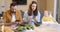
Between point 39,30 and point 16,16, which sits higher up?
point 16,16

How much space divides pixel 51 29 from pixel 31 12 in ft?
2.22

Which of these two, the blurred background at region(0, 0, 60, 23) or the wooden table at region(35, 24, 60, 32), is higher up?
the blurred background at region(0, 0, 60, 23)

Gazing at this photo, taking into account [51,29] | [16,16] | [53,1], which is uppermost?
[53,1]

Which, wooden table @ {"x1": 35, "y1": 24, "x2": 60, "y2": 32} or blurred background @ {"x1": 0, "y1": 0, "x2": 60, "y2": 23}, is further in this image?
blurred background @ {"x1": 0, "y1": 0, "x2": 60, "y2": 23}

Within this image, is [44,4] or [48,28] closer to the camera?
[48,28]

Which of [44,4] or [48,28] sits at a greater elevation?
[44,4]

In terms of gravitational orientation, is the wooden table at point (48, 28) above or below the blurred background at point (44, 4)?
below

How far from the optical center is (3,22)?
2367 millimetres

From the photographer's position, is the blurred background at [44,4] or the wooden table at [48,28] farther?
the blurred background at [44,4]

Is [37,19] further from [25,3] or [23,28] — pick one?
[25,3]

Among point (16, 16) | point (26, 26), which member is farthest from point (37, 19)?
point (26, 26)

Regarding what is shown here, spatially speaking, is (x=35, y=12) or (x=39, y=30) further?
(x=35, y=12)

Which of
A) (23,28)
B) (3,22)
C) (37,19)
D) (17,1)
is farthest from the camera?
(17,1)

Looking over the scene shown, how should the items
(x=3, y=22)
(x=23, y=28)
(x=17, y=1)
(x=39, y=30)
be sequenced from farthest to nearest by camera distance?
(x=17, y=1), (x=3, y=22), (x=39, y=30), (x=23, y=28)
